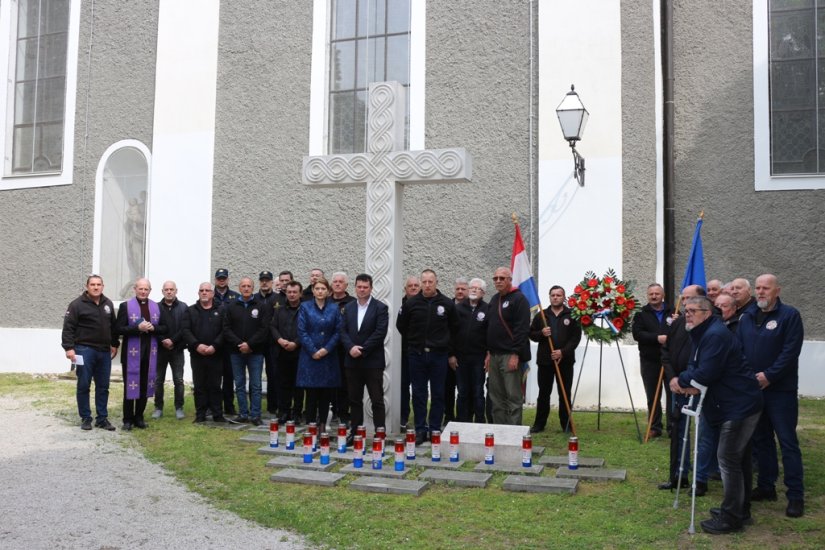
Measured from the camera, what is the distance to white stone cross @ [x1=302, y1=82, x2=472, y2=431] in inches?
340

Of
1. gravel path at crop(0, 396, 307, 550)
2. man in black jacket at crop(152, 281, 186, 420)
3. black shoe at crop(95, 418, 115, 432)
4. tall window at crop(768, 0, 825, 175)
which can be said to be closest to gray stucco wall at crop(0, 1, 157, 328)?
man in black jacket at crop(152, 281, 186, 420)

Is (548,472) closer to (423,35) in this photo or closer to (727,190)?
(727,190)

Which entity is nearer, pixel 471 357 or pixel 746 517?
pixel 746 517

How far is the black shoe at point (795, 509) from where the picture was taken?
5.70 m

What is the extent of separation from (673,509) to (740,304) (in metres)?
2.11

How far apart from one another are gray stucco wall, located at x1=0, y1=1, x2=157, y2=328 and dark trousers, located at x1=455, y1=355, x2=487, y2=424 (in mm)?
8981

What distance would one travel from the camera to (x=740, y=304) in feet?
22.9

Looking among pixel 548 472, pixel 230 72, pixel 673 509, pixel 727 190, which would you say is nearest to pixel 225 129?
pixel 230 72

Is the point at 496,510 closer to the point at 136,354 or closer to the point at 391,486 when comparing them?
the point at 391,486

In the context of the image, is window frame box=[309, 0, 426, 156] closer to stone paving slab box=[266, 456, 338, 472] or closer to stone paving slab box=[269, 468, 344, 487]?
stone paving slab box=[266, 456, 338, 472]

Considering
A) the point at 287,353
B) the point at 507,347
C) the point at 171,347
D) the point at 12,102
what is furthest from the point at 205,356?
the point at 12,102

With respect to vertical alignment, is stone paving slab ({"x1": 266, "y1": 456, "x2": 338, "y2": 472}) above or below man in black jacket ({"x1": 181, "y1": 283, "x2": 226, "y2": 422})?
below

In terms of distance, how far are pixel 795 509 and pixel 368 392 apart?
13.9 feet

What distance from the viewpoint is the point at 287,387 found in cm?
946
